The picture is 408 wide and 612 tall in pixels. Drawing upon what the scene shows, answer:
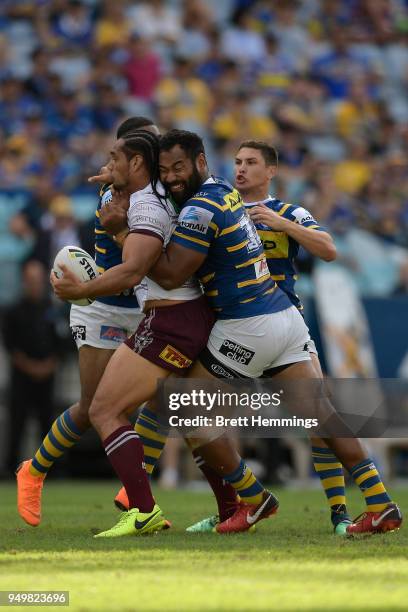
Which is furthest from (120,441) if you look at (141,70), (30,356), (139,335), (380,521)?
(141,70)

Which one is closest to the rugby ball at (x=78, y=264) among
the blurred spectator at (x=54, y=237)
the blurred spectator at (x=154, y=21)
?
the blurred spectator at (x=54, y=237)

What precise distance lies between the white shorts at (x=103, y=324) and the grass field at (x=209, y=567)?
4.02 feet

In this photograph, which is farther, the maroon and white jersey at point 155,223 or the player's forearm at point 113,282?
the maroon and white jersey at point 155,223

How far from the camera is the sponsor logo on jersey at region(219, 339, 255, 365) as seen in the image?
7.26 meters

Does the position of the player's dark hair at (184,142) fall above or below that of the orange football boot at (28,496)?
above

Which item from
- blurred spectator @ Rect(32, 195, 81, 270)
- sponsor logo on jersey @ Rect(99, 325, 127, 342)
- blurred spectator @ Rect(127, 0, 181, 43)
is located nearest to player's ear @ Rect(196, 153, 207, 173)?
sponsor logo on jersey @ Rect(99, 325, 127, 342)

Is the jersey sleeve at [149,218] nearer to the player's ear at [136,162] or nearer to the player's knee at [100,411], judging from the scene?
the player's ear at [136,162]

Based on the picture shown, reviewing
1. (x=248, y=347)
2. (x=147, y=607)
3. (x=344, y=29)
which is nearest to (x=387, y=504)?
(x=248, y=347)

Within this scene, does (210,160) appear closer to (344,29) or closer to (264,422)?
(344,29)

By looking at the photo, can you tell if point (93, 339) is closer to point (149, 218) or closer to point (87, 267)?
point (87, 267)

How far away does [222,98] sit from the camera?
18.6 meters

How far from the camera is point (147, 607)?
481 cm

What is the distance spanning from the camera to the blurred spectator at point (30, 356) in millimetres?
14383

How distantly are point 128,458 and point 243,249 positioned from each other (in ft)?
4.52
